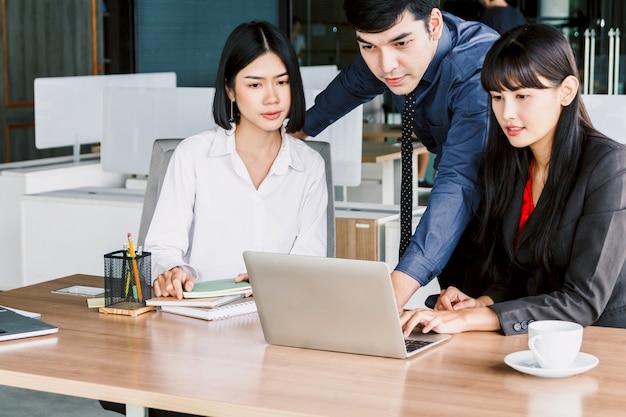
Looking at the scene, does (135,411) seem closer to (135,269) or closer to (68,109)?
(135,269)

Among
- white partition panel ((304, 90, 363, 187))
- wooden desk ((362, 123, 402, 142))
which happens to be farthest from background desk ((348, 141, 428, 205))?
white partition panel ((304, 90, 363, 187))

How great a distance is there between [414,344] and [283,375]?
0.26m

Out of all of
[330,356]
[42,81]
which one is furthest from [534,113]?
[42,81]

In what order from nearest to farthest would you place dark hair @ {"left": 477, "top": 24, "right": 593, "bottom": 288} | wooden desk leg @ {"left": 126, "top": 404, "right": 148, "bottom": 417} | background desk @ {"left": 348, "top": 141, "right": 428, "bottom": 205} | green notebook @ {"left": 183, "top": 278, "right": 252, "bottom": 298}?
1. wooden desk leg @ {"left": 126, "top": 404, "right": 148, "bottom": 417}
2. dark hair @ {"left": 477, "top": 24, "right": 593, "bottom": 288}
3. green notebook @ {"left": 183, "top": 278, "right": 252, "bottom": 298}
4. background desk @ {"left": 348, "top": 141, "right": 428, "bottom": 205}

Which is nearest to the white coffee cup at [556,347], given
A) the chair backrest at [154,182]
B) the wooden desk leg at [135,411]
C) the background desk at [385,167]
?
the wooden desk leg at [135,411]

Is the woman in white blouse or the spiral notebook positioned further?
the woman in white blouse

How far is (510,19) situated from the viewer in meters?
6.21

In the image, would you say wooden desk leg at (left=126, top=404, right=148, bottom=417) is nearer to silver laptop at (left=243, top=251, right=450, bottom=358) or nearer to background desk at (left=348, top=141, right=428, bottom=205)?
silver laptop at (left=243, top=251, right=450, bottom=358)

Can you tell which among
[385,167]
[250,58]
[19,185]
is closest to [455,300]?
[250,58]

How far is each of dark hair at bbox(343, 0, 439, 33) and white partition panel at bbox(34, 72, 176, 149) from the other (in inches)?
108

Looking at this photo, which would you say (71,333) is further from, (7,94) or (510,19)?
(7,94)

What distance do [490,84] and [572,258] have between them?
1.20 feet

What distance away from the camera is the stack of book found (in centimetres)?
203

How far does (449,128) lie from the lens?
2.47 meters
